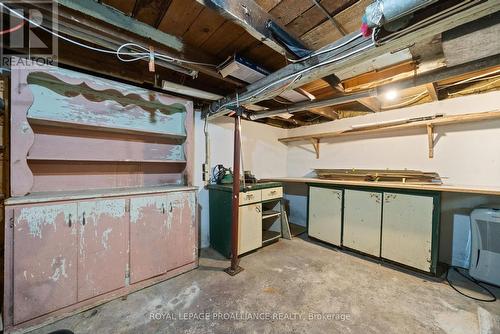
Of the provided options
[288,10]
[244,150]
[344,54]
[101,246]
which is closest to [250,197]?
[244,150]

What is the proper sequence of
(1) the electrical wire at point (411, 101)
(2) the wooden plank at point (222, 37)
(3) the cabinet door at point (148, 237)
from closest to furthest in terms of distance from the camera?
(2) the wooden plank at point (222, 37), (3) the cabinet door at point (148, 237), (1) the electrical wire at point (411, 101)

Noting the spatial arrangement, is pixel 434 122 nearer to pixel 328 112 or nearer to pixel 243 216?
pixel 328 112

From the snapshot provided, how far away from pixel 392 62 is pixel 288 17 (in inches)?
35.4

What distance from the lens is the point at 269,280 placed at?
6.87 ft

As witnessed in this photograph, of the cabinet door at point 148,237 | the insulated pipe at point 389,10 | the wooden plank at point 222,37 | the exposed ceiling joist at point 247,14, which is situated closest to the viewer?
the insulated pipe at point 389,10

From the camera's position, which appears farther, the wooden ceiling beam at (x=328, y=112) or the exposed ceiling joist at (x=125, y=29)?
the wooden ceiling beam at (x=328, y=112)

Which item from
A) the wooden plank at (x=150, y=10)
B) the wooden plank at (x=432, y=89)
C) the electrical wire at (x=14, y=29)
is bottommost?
the wooden plank at (x=432, y=89)

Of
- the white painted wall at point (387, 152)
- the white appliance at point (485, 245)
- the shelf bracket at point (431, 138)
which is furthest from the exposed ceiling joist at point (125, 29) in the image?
the white appliance at point (485, 245)

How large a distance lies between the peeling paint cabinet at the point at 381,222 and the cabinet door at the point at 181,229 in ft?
6.03

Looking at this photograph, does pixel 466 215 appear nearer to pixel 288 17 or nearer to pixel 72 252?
pixel 288 17

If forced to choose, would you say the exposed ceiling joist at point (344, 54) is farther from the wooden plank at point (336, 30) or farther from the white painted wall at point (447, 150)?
the white painted wall at point (447, 150)

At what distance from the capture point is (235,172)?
233 cm

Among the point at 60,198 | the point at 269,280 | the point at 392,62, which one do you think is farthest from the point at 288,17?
the point at 269,280

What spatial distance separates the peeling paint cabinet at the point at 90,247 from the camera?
4.72 feet
